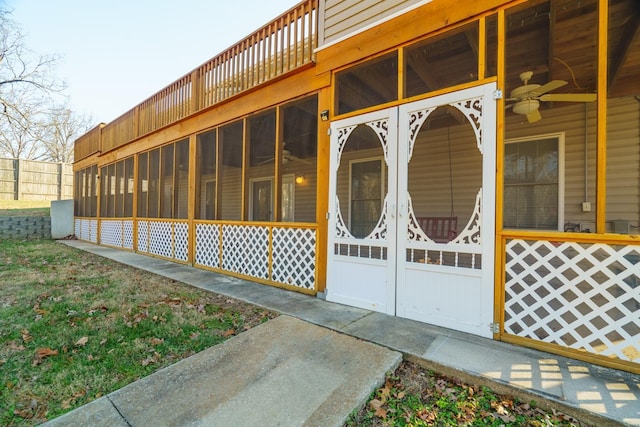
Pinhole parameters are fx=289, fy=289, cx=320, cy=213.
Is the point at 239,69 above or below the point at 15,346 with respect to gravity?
above

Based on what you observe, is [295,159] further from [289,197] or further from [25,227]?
[25,227]

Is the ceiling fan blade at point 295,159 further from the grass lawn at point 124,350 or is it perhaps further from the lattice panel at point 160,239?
the grass lawn at point 124,350

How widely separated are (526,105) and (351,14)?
2664mm

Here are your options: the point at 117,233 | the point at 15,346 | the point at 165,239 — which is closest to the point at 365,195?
the point at 165,239

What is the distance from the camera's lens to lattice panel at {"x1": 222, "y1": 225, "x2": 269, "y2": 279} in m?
4.80

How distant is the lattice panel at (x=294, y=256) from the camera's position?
4.13 metres

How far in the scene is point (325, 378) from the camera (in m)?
2.12

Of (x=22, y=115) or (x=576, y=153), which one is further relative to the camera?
(x=22, y=115)

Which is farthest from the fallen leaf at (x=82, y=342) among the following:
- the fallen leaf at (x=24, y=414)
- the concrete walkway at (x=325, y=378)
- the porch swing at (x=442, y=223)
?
the porch swing at (x=442, y=223)

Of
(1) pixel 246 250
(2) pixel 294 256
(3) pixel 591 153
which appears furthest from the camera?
(1) pixel 246 250

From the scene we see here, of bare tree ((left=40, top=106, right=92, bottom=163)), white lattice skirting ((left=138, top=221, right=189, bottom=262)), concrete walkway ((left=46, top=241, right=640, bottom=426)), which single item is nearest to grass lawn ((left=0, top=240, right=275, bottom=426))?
concrete walkway ((left=46, top=241, right=640, bottom=426))

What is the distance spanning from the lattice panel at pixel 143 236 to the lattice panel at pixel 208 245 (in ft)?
8.32

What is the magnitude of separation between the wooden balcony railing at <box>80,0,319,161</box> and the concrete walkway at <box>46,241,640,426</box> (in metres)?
3.70

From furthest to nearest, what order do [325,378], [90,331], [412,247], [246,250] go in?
[246,250]
[412,247]
[90,331]
[325,378]
